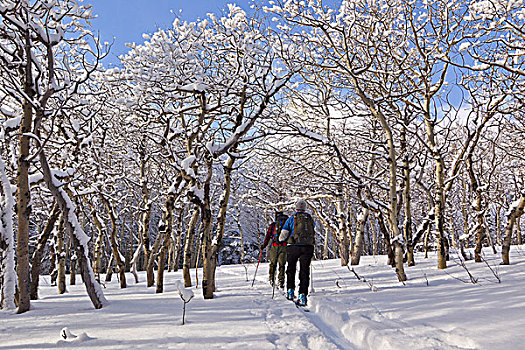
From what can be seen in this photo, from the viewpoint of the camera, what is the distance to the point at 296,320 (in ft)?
16.8

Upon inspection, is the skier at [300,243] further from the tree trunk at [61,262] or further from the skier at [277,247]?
the tree trunk at [61,262]

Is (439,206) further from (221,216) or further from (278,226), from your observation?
(221,216)

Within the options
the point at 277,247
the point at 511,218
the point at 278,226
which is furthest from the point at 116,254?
the point at 511,218

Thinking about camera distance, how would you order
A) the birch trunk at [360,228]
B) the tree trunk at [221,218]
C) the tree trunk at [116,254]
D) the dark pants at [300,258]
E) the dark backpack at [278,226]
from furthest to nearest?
the birch trunk at [360,228] < the tree trunk at [116,254] < the dark backpack at [278,226] < the tree trunk at [221,218] < the dark pants at [300,258]

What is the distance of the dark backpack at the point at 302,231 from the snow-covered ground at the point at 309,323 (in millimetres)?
1175

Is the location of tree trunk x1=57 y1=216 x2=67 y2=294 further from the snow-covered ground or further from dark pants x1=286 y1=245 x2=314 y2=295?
dark pants x1=286 y1=245 x2=314 y2=295

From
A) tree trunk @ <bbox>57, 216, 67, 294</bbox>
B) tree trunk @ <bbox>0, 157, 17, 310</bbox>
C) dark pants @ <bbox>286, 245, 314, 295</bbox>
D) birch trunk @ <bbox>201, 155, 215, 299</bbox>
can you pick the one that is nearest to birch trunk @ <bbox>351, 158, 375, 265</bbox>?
dark pants @ <bbox>286, 245, 314, 295</bbox>

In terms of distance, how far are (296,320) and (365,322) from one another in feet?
3.26

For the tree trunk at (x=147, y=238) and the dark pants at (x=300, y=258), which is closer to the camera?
the dark pants at (x=300, y=258)

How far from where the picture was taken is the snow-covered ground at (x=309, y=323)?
3725 mm

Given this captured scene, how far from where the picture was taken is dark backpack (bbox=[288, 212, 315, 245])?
22.7 feet

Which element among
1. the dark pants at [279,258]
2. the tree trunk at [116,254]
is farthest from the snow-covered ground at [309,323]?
the tree trunk at [116,254]

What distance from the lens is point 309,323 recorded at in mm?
4926

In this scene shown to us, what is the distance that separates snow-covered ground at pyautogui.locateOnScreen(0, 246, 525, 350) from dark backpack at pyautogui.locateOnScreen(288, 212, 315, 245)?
3.85 ft
